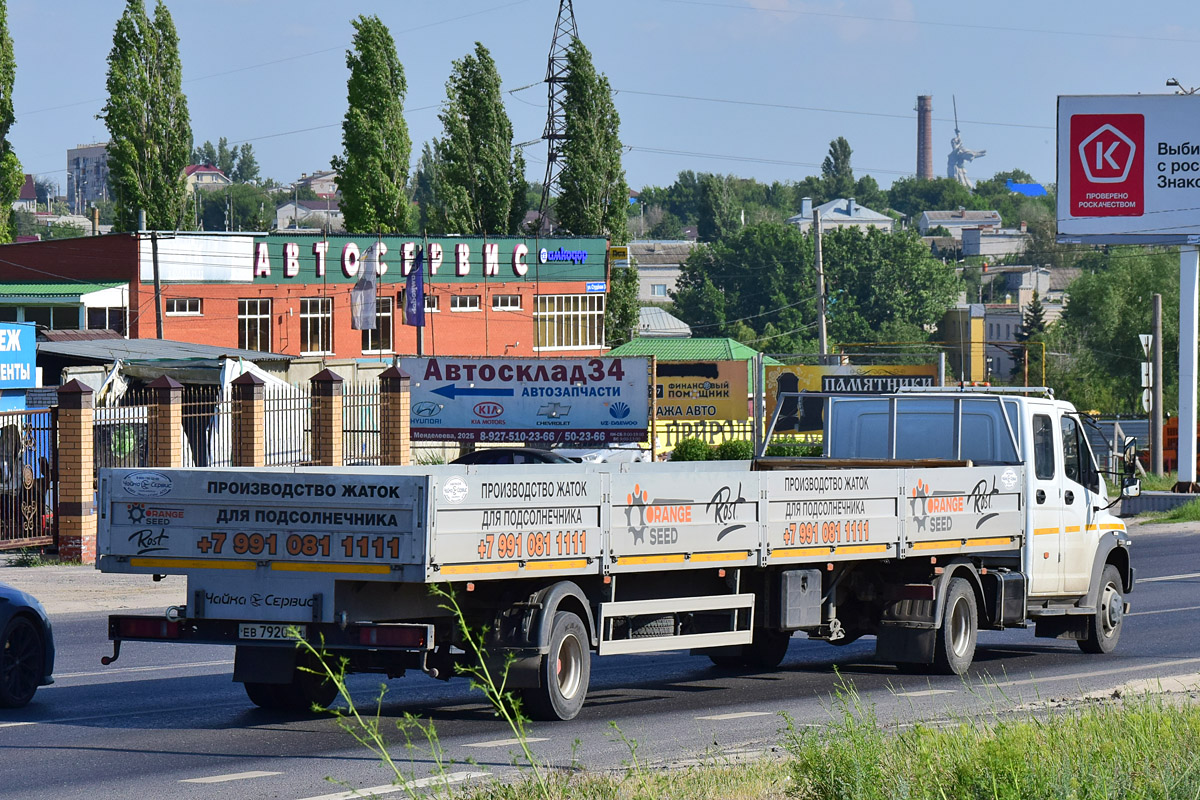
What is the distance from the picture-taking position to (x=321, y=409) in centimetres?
2897

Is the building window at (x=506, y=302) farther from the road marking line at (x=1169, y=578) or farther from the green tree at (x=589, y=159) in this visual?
the road marking line at (x=1169, y=578)

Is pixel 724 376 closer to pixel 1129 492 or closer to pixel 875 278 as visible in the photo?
pixel 1129 492

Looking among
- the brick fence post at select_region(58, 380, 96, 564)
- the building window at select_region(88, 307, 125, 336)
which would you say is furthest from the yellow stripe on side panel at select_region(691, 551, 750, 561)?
the building window at select_region(88, 307, 125, 336)

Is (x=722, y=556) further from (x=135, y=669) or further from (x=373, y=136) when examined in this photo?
(x=373, y=136)

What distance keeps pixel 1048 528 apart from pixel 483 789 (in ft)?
26.9

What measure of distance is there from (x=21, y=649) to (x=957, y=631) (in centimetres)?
763

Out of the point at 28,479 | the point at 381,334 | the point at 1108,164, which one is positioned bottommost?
the point at 28,479

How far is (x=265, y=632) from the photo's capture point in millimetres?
9938

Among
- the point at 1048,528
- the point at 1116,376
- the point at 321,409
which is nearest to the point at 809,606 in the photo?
the point at 1048,528

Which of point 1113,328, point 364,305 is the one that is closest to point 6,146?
point 364,305

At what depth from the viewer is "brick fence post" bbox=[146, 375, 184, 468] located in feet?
80.3

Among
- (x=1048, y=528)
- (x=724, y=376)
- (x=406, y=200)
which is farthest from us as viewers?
(x=406, y=200)

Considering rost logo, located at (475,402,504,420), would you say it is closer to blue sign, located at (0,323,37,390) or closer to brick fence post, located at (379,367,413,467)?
brick fence post, located at (379,367,413,467)

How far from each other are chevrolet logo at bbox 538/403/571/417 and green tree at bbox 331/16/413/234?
35.0 m
